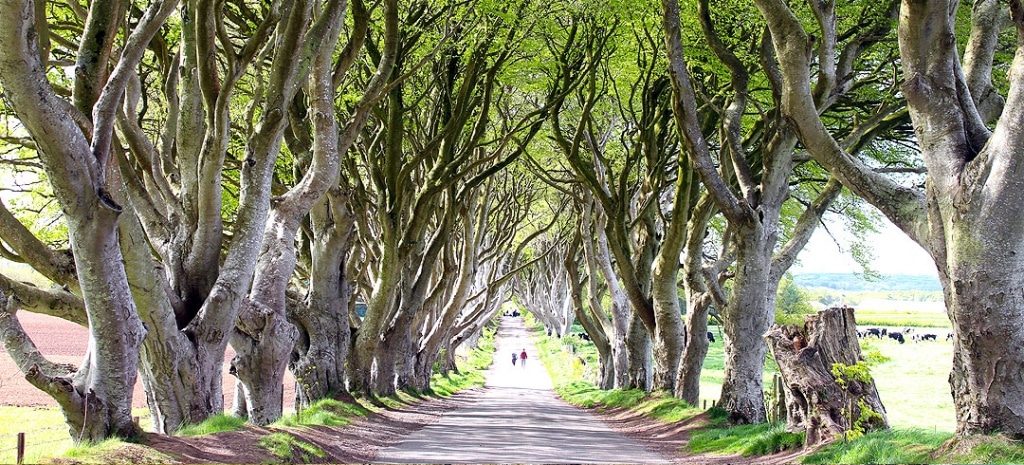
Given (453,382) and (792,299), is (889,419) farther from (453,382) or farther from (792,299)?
(792,299)

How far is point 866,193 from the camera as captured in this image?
813 centimetres

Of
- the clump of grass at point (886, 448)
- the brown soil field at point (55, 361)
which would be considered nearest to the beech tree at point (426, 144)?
the brown soil field at point (55, 361)

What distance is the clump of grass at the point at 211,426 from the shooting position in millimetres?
8594

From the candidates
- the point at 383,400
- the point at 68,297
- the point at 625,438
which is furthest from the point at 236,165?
the point at 625,438

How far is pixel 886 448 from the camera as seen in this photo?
786 cm

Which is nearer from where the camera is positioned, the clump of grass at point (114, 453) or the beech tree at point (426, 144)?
the clump of grass at point (114, 453)

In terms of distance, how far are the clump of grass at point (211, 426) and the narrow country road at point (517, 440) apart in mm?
2011

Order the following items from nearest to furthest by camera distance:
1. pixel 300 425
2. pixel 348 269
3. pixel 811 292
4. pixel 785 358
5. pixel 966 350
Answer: pixel 966 350
pixel 785 358
pixel 300 425
pixel 348 269
pixel 811 292

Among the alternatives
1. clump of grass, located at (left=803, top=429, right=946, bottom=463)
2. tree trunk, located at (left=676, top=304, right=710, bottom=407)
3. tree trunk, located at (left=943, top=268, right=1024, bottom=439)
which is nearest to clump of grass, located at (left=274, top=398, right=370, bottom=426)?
tree trunk, located at (left=676, top=304, right=710, bottom=407)

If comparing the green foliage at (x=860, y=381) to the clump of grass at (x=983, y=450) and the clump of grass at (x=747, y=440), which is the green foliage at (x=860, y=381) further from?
the clump of grass at (x=983, y=450)

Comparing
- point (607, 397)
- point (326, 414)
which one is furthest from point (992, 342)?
point (607, 397)

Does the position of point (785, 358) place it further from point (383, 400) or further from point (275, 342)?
point (383, 400)

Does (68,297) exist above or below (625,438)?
above

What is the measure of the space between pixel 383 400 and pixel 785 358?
10766 mm
